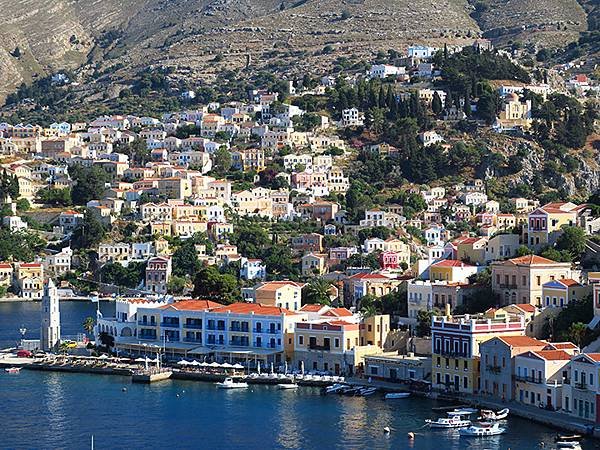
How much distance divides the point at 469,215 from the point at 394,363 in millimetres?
46199

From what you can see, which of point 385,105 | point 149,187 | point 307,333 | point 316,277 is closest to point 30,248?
point 149,187

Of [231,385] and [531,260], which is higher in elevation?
[531,260]

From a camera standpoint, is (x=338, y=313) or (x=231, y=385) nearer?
(x=231, y=385)

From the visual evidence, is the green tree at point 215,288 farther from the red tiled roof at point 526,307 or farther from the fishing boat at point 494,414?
the fishing boat at point 494,414

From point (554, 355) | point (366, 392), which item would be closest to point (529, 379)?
point (554, 355)

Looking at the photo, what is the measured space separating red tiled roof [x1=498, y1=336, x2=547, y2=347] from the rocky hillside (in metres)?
90.4

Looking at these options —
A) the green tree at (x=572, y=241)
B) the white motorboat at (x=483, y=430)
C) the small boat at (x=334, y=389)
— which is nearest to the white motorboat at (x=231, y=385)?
the small boat at (x=334, y=389)

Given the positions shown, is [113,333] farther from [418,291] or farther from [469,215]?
[469,215]

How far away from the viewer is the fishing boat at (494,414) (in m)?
47.4

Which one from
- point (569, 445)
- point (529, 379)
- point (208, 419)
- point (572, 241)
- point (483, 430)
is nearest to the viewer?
point (569, 445)

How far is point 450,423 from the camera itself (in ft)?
155

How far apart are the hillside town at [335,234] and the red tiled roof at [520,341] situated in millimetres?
159

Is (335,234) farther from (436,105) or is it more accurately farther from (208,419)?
(208,419)

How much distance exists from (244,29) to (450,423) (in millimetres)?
113201
